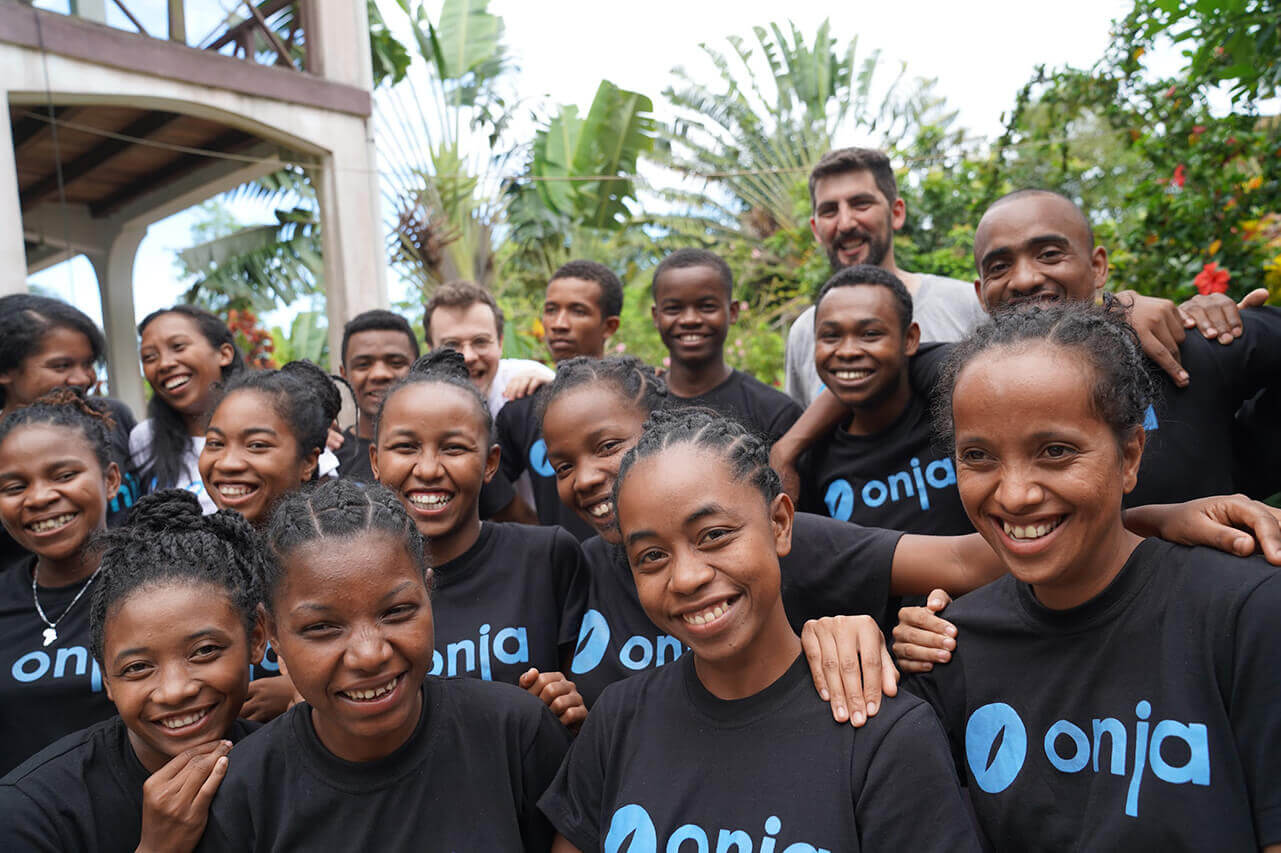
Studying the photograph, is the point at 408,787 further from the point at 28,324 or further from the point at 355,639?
the point at 28,324

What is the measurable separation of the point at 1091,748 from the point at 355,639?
4.89 ft

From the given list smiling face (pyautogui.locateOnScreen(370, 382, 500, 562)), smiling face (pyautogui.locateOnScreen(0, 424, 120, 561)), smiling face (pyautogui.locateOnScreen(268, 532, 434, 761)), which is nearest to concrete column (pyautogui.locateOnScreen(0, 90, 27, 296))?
smiling face (pyautogui.locateOnScreen(0, 424, 120, 561))

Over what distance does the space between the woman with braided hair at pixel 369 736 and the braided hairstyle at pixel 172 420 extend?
1.94 m

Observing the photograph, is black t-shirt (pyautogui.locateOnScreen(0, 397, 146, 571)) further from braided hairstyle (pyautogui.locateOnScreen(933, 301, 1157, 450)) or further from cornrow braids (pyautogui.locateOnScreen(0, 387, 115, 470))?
braided hairstyle (pyautogui.locateOnScreen(933, 301, 1157, 450))

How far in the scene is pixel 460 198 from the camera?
523 inches

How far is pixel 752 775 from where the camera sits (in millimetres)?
1807

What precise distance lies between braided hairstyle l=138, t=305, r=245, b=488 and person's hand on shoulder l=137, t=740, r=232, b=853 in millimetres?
1926

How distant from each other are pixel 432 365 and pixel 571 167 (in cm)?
974

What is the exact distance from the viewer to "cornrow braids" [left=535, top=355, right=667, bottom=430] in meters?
2.93

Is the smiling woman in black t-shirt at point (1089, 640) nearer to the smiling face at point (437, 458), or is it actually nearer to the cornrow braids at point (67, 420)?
the smiling face at point (437, 458)

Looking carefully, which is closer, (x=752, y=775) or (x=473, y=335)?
(x=752, y=775)

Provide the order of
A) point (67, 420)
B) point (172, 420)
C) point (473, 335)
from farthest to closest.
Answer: point (473, 335) → point (172, 420) → point (67, 420)

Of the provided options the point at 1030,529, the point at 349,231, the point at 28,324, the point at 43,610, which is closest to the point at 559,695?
the point at 1030,529

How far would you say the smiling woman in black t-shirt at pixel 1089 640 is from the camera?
1.62 meters
